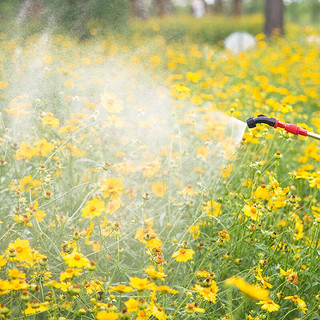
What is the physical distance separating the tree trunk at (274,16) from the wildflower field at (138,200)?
550cm

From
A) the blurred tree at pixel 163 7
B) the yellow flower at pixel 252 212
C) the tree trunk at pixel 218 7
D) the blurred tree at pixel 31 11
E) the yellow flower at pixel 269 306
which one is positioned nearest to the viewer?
the yellow flower at pixel 269 306

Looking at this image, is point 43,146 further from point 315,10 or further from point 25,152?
point 315,10

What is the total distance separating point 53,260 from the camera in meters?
1.33

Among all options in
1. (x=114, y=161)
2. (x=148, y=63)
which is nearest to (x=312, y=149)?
(x=114, y=161)

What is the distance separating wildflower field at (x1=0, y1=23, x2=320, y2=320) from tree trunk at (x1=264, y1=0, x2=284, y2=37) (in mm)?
5496

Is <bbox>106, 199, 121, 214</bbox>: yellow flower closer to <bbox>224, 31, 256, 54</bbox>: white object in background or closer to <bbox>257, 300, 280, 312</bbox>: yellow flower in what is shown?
→ <bbox>257, 300, 280, 312</bbox>: yellow flower

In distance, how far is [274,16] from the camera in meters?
7.92

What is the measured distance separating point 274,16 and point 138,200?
289 inches

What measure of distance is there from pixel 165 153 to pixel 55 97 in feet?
2.22

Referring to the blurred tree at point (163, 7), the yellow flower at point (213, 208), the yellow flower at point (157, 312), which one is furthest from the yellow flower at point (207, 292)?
the blurred tree at point (163, 7)

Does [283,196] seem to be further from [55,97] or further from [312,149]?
[55,97]

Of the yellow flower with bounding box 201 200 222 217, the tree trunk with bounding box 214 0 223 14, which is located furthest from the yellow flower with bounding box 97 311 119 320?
the tree trunk with bounding box 214 0 223 14

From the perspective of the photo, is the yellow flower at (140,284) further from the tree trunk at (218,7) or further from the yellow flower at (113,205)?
the tree trunk at (218,7)

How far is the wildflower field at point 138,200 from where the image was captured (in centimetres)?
108
